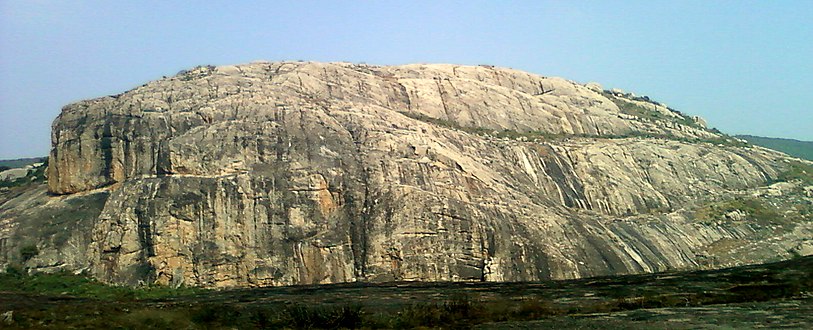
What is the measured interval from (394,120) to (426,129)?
Result: 300 cm

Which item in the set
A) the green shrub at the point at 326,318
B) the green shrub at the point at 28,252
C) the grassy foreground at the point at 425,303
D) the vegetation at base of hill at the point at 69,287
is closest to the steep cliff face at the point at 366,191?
the green shrub at the point at 28,252

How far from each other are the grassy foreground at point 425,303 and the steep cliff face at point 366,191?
8495 mm

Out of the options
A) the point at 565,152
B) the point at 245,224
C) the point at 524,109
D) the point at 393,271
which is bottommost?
the point at 393,271

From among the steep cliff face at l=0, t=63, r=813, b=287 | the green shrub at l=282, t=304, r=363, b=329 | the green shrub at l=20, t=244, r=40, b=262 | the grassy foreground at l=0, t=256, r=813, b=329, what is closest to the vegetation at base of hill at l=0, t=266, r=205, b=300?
the green shrub at l=20, t=244, r=40, b=262

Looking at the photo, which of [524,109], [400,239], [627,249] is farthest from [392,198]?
[524,109]

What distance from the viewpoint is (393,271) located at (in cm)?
5359

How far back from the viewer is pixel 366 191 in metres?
57.8

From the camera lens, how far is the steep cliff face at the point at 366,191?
178ft

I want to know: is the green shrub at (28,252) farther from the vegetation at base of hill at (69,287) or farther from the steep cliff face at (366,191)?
the vegetation at base of hill at (69,287)

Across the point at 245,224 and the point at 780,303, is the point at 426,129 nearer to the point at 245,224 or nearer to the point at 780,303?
the point at 245,224

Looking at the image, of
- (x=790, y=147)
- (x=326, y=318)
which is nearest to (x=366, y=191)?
(x=326, y=318)

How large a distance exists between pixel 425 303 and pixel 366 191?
78.4 ft

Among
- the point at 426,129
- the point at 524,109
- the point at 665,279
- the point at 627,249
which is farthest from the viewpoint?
the point at 524,109

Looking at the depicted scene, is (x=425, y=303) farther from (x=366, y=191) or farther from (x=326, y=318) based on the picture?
(x=366, y=191)
